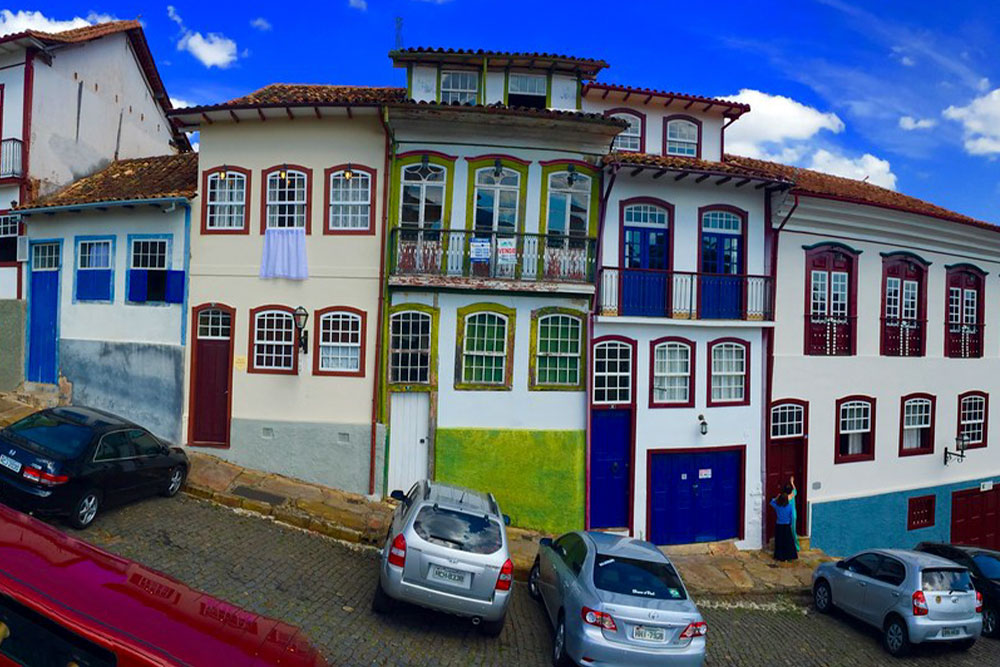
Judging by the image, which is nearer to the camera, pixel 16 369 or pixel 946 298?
pixel 16 369

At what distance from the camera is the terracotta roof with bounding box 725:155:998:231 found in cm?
1623

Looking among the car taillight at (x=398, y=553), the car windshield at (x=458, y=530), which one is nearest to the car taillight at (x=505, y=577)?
the car windshield at (x=458, y=530)

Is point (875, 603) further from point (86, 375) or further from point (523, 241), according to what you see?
point (86, 375)

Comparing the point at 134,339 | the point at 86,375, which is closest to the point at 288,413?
the point at 134,339

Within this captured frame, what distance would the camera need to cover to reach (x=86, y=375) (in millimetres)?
14344

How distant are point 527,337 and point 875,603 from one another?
8414 mm

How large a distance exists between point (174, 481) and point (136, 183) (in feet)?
28.2

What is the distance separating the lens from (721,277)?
1426 cm

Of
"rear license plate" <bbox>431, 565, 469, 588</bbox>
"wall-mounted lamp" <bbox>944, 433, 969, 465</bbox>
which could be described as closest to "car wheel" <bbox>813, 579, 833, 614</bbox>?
"rear license plate" <bbox>431, 565, 469, 588</bbox>

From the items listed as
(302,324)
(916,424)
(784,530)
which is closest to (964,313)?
(916,424)

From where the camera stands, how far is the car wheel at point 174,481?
35.6 ft

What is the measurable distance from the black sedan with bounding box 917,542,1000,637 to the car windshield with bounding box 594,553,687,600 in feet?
27.2

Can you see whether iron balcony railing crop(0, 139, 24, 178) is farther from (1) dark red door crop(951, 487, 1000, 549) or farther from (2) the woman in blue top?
(1) dark red door crop(951, 487, 1000, 549)

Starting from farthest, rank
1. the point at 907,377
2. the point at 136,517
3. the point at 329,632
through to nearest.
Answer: the point at 907,377 → the point at 136,517 → the point at 329,632
